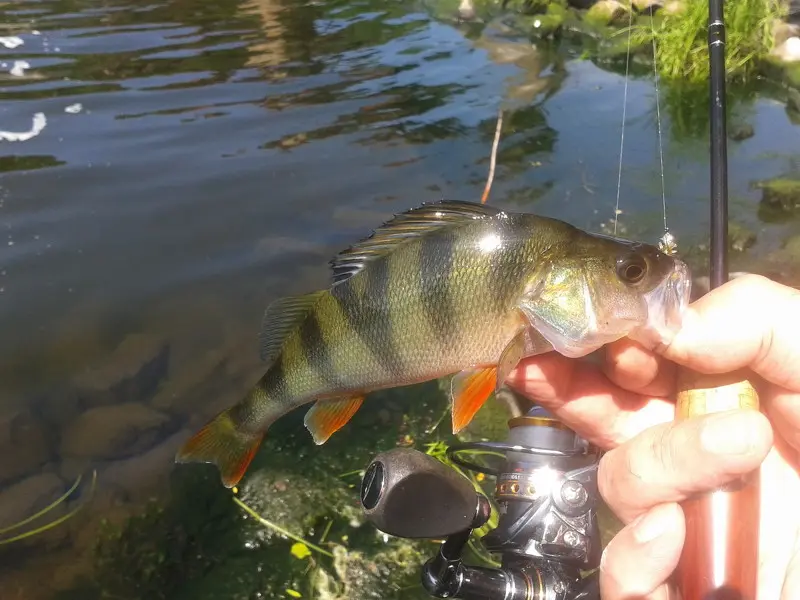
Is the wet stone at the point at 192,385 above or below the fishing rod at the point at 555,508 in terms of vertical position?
below

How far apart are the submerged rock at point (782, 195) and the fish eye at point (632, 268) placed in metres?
5.00

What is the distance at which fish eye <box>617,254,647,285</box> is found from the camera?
175 centimetres

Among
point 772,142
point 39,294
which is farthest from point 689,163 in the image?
point 39,294

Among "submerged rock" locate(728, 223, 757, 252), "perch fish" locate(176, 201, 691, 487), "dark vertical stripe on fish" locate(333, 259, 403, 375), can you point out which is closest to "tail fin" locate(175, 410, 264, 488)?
"perch fish" locate(176, 201, 691, 487)

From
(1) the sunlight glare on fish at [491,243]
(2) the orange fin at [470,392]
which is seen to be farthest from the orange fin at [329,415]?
(1) the sunlight glare on fish at [491,243]

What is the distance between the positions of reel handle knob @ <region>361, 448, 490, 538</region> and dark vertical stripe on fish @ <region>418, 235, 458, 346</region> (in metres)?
0.39

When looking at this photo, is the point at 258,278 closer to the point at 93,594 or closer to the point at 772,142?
the point at 93,594

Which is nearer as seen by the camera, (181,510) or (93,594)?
(93,594)

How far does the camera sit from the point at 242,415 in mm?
2354

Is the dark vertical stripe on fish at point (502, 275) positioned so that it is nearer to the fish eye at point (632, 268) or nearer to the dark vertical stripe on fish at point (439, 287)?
the dark vertical stripe on fish at point (439, 287)

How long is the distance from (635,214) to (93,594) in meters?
4.93

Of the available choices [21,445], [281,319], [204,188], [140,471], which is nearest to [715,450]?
[281,319]

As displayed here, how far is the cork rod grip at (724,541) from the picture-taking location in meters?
1.46

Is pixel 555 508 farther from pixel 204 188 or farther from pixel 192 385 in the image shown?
pixel 204 188
